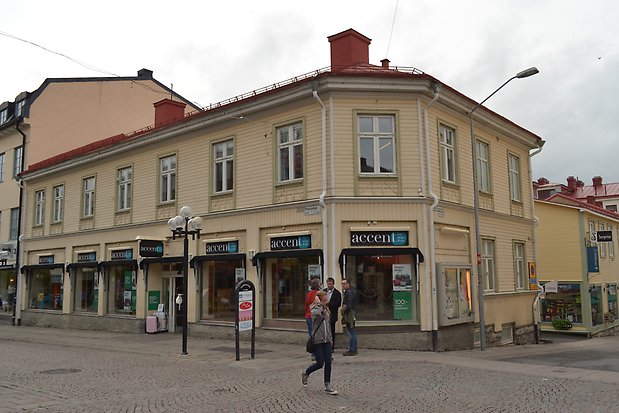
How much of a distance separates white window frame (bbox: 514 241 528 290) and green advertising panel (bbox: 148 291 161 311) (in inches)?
513

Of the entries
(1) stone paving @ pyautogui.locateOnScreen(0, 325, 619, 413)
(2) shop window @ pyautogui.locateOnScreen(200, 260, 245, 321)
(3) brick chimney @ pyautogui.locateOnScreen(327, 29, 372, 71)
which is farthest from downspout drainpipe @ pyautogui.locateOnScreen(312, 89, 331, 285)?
(2) shop window @ pyautogui.locateOnScreen(200, 260, 245, 321)

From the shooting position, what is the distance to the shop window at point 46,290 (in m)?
25.0

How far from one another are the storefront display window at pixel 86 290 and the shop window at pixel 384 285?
12558 mm

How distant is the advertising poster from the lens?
12.7 meters

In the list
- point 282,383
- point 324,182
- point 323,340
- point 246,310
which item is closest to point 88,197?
point 324,182

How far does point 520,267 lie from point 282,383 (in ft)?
44.8

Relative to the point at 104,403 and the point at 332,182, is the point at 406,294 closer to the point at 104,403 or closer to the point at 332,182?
the point at 332,182

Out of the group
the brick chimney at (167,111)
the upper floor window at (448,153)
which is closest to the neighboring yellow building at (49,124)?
the brick chimney at (167,111)

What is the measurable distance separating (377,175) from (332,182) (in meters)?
1.27

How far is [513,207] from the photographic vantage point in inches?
811

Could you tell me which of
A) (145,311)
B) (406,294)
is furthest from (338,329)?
(145,311)

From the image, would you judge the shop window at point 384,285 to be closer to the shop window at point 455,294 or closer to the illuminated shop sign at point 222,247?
the shop window at point 455,294

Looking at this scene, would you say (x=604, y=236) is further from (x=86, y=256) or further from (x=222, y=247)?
(x=86, y=256)

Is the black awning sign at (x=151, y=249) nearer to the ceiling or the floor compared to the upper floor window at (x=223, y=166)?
nearer to the floor
